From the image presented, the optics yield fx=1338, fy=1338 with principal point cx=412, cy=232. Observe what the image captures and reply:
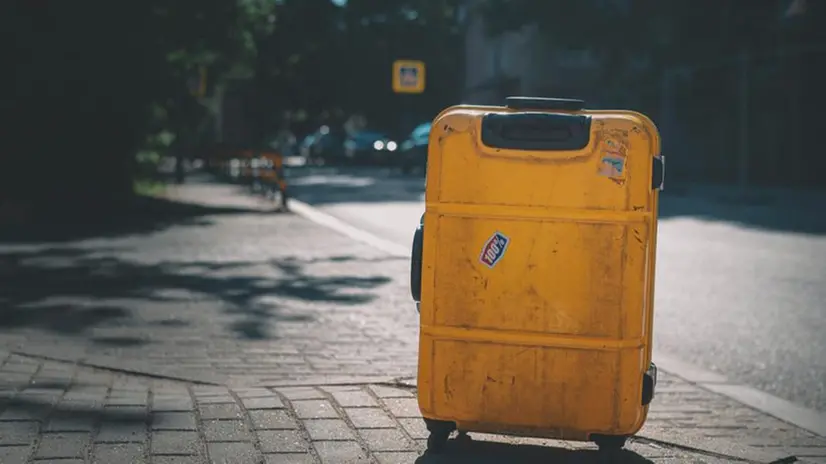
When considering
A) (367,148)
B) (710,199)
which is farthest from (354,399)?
(367,148)

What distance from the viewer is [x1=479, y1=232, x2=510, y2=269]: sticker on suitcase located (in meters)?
4.89

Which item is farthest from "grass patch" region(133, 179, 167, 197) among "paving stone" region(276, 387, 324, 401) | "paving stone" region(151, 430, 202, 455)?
"paving stone" region(151, 430, 202, 455)

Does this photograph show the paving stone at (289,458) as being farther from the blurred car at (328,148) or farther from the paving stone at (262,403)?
the blurred car at (328,148)

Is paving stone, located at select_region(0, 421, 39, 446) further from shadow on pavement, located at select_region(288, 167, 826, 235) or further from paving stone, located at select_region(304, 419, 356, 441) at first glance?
shadow on pavement, located at select_region(288, 167, 826, 235)

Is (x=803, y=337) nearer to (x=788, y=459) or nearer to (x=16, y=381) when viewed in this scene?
(x=788, y=459)

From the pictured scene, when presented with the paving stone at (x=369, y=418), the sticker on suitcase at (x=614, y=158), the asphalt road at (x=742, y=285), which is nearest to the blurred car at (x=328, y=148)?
the asphalt road at (x=742, y=285)

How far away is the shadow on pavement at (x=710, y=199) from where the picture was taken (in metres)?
20.6

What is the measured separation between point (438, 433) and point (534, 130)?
1.22 metres

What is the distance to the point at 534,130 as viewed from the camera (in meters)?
4.91

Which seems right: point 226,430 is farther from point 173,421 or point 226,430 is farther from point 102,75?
point 102,75

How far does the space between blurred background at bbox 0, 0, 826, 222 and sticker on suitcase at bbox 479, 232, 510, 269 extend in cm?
1536

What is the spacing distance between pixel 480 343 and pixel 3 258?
9.74 metres

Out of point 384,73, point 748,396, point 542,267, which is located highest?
point 384,73

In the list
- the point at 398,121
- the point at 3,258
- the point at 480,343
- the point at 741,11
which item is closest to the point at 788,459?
the point at 480,343
